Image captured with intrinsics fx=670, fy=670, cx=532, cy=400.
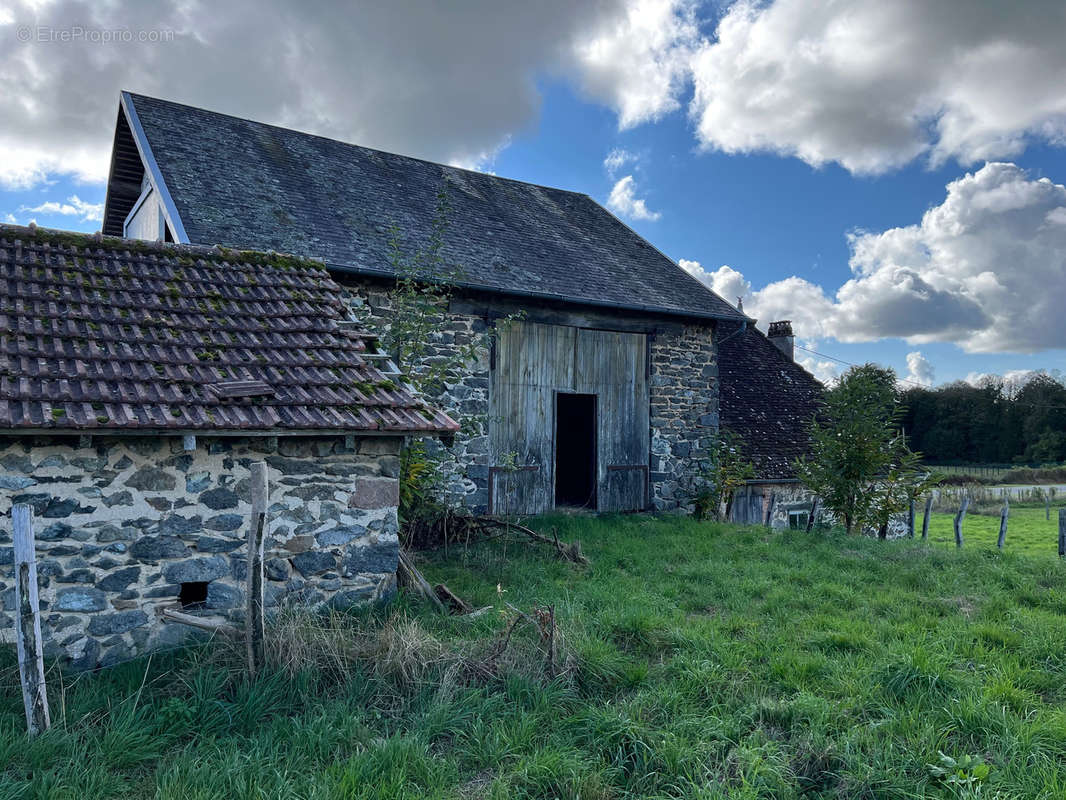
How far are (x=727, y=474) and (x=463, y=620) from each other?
8.11 meters

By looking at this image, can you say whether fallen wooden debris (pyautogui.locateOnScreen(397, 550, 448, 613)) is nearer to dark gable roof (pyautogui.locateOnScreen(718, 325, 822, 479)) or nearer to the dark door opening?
the dark door opening

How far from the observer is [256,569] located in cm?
451

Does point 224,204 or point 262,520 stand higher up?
point 224,204

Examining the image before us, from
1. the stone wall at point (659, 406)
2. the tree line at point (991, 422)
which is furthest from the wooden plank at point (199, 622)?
the tree line at point (991, 422)

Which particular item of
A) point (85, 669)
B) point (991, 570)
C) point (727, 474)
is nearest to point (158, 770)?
point (85, 669)

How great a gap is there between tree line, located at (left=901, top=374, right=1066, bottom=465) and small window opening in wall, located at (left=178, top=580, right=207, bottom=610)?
4100 centimetres

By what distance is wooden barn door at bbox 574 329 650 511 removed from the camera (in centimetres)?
1134

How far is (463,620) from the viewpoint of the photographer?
561cm

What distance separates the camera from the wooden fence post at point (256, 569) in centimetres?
443

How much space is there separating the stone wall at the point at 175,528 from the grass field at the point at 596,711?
0.41 metres

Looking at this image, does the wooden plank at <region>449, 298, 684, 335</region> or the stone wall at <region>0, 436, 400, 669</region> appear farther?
the wooden plank at <region>449, 298, 684, 335</region>

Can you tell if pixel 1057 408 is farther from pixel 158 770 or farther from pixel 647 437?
pixel 158 770

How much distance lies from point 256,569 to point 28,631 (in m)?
1.24

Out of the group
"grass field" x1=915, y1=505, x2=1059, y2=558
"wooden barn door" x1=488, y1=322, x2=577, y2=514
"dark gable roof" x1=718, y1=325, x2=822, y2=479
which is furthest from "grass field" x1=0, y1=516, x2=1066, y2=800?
"grass field" x1=915, y1=505, x2=1059, y2=558
